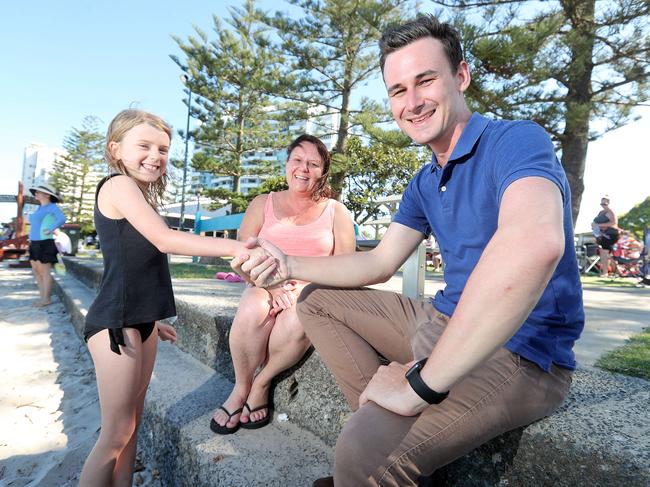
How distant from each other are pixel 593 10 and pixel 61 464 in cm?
923

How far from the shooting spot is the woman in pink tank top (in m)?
1.45

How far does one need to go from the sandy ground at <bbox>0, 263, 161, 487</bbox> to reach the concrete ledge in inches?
11.9

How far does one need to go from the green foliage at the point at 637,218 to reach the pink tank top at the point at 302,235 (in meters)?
27.1

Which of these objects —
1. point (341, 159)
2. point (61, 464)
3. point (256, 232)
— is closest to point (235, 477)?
point (61, 464)

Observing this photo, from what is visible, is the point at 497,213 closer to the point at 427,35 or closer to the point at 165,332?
the point at 427,35

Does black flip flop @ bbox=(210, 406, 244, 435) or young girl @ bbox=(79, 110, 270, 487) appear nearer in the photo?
young girl @ bbox=(79, 110, 270, 487)

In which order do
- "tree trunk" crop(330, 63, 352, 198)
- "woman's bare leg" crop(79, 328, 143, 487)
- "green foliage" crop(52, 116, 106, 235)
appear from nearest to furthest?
"woman's bare leg" crop(79, 328, 143, 487)
"tree trunk" crop(330, 63, 352, 198)
"green foliage" crop(52, 116, 106, 235)

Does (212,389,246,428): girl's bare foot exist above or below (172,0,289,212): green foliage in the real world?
below

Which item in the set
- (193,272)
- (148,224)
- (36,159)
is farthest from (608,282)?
(36,159)

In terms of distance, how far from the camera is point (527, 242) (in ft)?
2.26

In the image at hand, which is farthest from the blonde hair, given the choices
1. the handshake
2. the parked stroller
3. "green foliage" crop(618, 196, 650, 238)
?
"green foliage" crop(618, 196, 650, 238)

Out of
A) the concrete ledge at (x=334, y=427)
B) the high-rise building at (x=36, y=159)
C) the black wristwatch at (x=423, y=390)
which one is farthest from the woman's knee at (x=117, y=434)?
the high-rise building at (x=36, y=159)

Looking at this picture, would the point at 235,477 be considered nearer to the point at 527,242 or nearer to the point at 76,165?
the point at 527,242

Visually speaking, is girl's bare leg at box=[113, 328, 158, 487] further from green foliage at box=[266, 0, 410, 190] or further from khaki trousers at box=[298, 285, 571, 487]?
green foliage at box=[266, 0, 410, 190]
